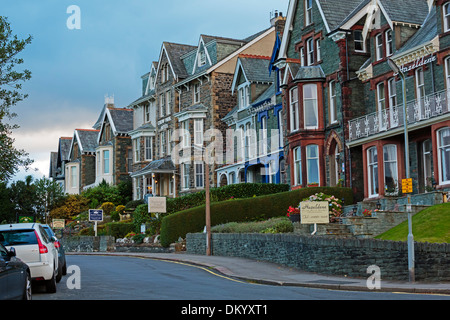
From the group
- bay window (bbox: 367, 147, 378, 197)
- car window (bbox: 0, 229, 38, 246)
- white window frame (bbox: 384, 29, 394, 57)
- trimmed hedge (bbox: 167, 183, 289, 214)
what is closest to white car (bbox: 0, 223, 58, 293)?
car window (bbox: 0, 229, 38, 246)

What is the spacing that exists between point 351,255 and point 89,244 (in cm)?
2947

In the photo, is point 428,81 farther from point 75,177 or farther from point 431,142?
point 75,177

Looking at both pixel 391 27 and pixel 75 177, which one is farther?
pixel 75 177

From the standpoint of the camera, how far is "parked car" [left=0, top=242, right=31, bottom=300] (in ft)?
38.0

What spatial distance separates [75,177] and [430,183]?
56.4m

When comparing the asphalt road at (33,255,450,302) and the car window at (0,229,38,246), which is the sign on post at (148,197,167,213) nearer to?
the asphalt road at (33,255,450,302)

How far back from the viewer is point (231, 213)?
37875 millimetres

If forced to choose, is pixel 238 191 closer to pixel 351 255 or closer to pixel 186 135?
pixel 186 135

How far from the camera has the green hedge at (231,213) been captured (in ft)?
124

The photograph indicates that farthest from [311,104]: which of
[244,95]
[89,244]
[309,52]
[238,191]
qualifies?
[89,244]

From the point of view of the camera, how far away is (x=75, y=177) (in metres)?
80.7

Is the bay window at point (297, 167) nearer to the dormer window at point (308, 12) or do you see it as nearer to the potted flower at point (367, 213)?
the dormer window at point (308, 12)

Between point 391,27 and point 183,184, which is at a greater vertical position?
point 391,27

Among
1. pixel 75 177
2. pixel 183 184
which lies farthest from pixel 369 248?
pixel 75 177
